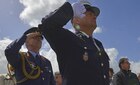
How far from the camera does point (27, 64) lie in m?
7.78

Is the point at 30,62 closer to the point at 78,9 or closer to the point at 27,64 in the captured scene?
the point at 27,64

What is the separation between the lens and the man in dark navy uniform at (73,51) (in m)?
4.30

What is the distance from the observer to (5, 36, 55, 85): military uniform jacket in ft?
24.3

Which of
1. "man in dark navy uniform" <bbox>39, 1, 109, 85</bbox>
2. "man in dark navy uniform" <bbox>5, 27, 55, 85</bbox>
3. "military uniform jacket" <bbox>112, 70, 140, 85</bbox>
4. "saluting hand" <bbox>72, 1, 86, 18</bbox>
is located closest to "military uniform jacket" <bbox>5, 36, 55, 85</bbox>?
"man in dark navy uniform" <bbox>5, 27, 55, 85</bbox>

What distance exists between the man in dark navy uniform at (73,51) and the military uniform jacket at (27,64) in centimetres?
277

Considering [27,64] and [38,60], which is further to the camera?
[38,60]

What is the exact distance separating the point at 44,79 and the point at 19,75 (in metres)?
0.63

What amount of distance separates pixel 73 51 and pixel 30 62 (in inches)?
136

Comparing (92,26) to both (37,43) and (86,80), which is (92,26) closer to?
(86,80)

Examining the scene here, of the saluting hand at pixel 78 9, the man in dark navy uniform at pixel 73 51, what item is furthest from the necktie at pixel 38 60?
the saluting hand at pixel 78 9

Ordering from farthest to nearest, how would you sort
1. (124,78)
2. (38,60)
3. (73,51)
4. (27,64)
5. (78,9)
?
1. (124,78)
2. (38,60)
3. (27,64)
4. (73,51)
5. (78,9)

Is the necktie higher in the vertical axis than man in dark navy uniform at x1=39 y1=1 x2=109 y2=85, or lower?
higher

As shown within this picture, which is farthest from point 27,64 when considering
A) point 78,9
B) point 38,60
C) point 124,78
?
point 124,78

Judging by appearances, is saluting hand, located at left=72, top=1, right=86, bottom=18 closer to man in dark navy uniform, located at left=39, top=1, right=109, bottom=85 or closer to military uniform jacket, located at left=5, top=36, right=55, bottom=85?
man in dark navy uniform, located at left=39, top=1, right=109, bottom=85
